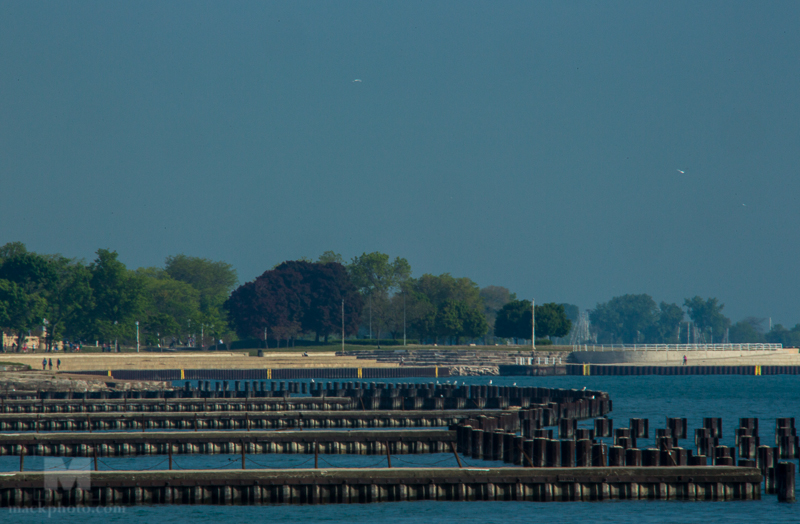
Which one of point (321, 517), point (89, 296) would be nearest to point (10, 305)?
point (89, 296)

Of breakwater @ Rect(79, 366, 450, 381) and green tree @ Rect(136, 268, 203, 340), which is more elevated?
green tree @ Rect(136, 268, 203, 340)

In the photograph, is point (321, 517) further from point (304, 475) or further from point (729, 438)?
point (729, 438)

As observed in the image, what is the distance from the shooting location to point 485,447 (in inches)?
1601

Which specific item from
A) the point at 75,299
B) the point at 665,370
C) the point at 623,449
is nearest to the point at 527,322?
the point at 665,370

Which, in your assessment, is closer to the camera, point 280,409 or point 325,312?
point 280,409

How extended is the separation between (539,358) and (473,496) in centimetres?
12004

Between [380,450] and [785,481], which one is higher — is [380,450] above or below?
below

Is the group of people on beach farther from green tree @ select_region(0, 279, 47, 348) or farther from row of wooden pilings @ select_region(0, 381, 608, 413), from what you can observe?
row of wooden pilings @ select_region(0, 381, 608, 413)

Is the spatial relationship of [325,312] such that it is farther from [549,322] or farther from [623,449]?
[623,449]

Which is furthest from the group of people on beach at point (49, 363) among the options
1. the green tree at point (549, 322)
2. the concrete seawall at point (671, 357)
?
the green tree at point (549, 322)

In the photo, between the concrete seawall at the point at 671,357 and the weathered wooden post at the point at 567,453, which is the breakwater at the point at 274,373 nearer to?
the concrete seawall at the point at 671,357

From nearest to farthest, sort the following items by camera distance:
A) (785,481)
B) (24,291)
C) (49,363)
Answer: (785,481) < (49,363) < (24,291)

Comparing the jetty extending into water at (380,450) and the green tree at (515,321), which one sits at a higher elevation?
the green tree at (515,321)

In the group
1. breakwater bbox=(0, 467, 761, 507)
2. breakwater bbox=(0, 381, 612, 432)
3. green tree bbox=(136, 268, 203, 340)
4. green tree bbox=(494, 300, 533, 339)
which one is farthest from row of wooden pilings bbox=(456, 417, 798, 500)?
green tree bbox=(494, 300, 533, 339)
